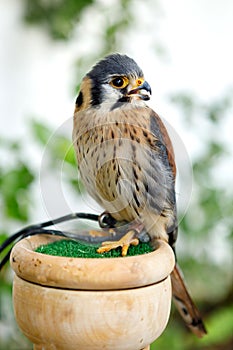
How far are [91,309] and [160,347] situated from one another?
1138mm

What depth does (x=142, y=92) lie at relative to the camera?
0.65 metres

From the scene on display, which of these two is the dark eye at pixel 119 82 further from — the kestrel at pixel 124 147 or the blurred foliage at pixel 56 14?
the blurred foliage at pixel 56 14

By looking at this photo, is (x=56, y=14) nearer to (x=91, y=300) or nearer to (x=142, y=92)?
(x=142, y=92)

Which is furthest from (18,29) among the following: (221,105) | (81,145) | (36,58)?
(81,145)

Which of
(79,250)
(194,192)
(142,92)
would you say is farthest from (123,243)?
(194,192)

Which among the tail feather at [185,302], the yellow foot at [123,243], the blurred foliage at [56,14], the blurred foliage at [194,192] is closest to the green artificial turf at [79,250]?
the yellow foot at [123,243]

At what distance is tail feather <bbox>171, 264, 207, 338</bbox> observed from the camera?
807 millimetres

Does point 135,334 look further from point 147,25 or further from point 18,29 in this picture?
point 18,29

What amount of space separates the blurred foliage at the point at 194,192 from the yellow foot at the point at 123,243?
1.97 ft

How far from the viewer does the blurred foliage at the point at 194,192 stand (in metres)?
1.52

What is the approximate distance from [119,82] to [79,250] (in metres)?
0.20

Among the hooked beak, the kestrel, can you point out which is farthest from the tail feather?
the hooked beak

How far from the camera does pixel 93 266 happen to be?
568 mm

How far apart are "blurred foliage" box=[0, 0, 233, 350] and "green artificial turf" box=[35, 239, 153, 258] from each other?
0.57m
